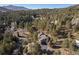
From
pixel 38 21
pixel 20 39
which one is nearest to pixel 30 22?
pixel 38 21

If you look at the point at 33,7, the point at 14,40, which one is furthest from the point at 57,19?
the point at 14,40

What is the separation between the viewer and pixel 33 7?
5.42 ft

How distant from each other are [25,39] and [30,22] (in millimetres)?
179

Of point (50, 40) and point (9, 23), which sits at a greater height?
point (9, 23)

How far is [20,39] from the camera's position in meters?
1.63

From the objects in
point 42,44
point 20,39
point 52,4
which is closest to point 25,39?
point 20,39

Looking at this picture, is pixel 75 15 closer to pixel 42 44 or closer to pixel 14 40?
pixel 42 44

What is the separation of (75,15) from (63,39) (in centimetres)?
27

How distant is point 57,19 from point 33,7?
0.27 metres

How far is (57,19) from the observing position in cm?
166
